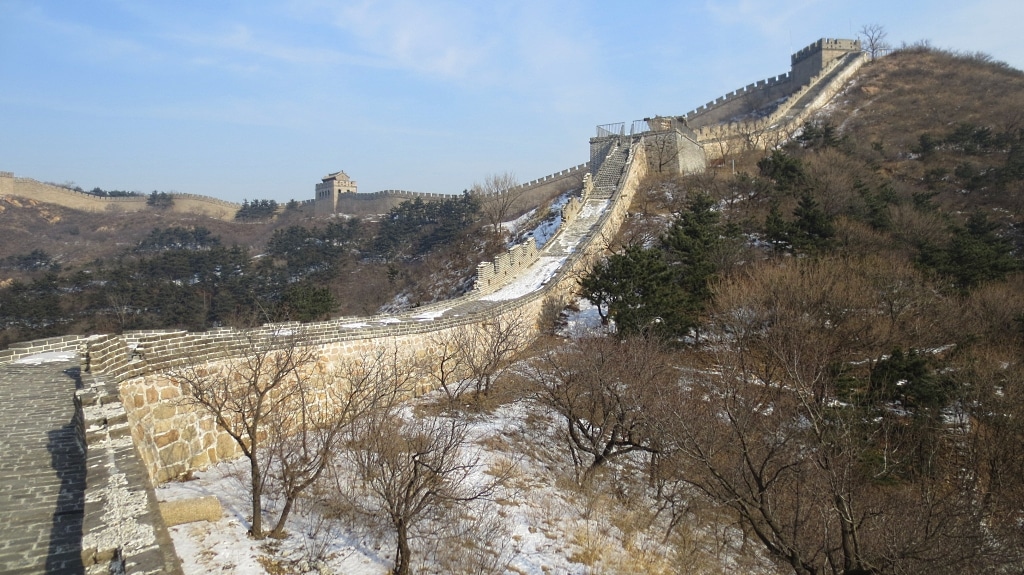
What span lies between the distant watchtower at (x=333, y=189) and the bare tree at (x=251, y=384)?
5983cm

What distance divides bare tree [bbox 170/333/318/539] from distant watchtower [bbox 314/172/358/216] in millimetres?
59832

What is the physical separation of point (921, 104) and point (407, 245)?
3780 cm

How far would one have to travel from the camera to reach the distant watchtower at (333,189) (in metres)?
67.0

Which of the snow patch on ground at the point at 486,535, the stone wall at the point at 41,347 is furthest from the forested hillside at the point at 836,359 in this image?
the stone wall at the point at 41,347

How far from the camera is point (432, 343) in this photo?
14.2 meters

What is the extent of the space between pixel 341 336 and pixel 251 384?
447cm

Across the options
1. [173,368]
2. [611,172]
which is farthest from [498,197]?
[173,368]

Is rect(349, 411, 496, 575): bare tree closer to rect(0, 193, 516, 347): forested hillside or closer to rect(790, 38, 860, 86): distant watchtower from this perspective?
rect(0, 193, 516, 347): forested hillside

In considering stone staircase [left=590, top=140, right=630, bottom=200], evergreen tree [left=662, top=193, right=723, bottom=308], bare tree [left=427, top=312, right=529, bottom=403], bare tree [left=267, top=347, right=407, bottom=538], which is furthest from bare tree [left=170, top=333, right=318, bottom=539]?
stone staircase [left=590, top=140, right=630, bottom=200]

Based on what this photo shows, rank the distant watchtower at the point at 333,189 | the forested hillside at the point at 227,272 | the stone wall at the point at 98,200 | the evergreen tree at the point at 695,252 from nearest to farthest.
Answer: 1. the evergreen tree at the point at 695,252
2. the forested hillside at the point at 227,272
3. the stone wall at the point at 98,200
4. the distant watchtower at the point at 333,189

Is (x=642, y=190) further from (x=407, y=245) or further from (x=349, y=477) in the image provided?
(x=349, y=477)

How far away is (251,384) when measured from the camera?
719 cm

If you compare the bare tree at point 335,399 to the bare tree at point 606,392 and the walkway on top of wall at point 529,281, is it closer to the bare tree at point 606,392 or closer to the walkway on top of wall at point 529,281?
the walkway on top of wall at point 529,281

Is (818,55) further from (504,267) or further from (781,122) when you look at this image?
(504,267)
